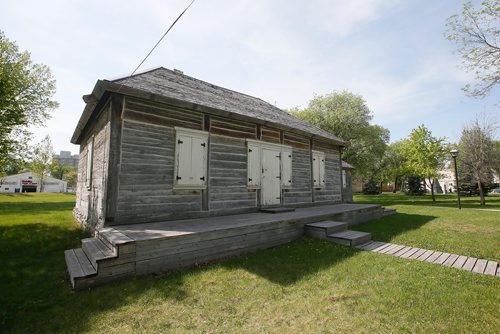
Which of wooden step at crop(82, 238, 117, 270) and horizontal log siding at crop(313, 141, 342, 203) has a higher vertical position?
horizontal log siding at crop(313, 141, 342, 203)

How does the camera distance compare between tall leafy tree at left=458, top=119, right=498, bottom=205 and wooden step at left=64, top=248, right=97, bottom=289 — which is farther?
tall leafy tree at left=458, top=119, right=498, bottom=205

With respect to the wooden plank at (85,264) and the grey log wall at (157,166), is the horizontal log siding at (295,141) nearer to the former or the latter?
the grey log wall at (157,166)

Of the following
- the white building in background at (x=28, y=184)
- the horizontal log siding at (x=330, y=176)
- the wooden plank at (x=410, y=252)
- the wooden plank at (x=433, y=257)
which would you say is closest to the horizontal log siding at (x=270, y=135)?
the horizontal log siding at (x=330, y=176)

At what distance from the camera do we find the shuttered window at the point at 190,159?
6.82 m

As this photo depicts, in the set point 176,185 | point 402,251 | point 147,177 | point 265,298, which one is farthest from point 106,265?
point 402,251

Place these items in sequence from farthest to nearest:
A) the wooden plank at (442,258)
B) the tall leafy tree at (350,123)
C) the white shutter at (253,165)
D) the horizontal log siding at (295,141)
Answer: the tall leafy tree at (350,123), the horizontal log siding at (295,141), the white shutter at (253,165), the wooden plank at (442,258)

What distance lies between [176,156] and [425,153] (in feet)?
83.3

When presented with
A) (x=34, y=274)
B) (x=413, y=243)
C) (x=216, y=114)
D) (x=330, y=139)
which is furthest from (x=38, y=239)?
(x=330, y=139)

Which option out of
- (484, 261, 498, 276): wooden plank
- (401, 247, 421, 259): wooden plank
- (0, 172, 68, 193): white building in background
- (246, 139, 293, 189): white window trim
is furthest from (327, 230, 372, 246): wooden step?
(0, 172, 68, 193): white building in background

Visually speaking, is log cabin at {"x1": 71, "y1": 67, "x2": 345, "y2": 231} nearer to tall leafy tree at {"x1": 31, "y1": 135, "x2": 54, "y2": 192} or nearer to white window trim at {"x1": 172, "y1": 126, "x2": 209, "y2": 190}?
white window trim at {"x1": 172, "y1": 126, "x2": 209, "y2": 190}

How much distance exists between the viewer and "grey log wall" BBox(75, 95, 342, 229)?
231 inches

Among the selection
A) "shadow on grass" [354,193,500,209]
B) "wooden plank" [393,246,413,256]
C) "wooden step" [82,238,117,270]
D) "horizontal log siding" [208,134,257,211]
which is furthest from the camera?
"shadow on grass" [354,193,500,209]

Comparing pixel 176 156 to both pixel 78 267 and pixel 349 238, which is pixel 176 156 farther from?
pixel 349 238

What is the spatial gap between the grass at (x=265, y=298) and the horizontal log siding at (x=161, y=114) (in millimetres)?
3834
